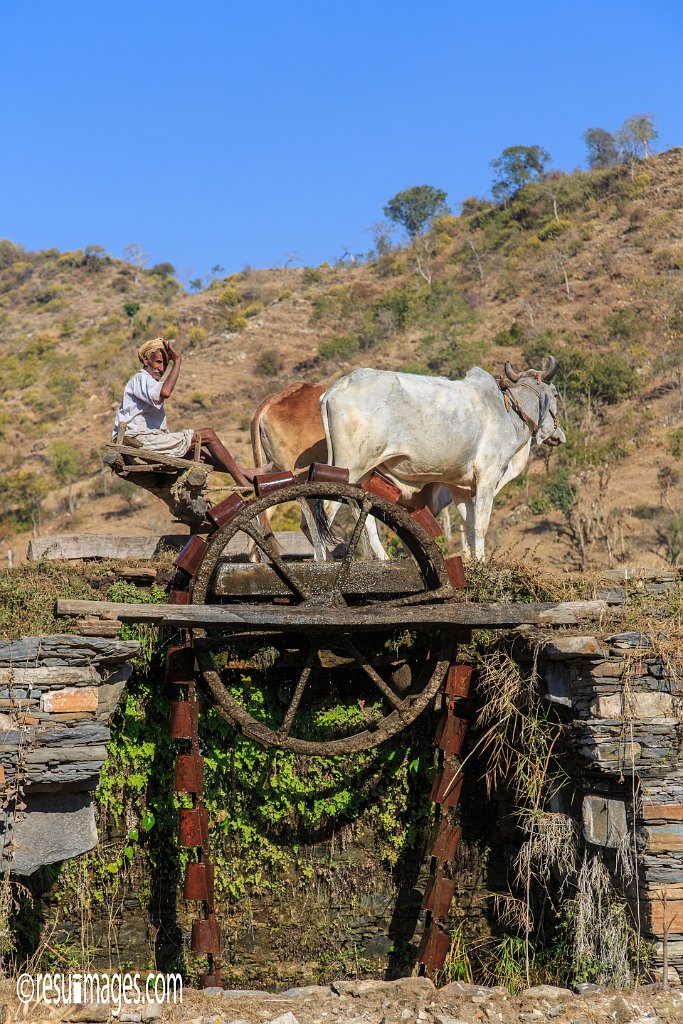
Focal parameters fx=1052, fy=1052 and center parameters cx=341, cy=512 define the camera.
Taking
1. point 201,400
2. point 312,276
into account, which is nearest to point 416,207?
point 312,276

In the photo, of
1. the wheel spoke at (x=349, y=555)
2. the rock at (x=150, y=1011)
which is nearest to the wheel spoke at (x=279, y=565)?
the wheel spoke at (x=349, y=555)

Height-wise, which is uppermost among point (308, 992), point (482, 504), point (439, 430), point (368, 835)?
point (439, 430)

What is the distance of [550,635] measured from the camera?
27.6 ft

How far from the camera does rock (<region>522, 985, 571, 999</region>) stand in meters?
7.79

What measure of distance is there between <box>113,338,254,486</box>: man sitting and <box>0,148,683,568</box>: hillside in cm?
867

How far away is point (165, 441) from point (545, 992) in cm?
544

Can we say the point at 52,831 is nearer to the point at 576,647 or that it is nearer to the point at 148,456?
the point at 148,456

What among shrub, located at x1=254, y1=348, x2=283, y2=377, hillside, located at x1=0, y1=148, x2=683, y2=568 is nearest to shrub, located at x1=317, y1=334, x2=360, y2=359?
hillside, located at x1=0, y1=148, x2=683, y2=568

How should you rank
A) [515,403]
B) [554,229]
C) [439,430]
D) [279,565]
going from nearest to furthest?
1. [279,565]
2. [439,430]
3. [515,403]
4. [554,229]

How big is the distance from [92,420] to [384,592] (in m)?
26.3

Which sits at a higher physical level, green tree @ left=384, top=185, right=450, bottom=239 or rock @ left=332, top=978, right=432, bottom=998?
green tree @ left=384, top=185, right=450, bottom=239

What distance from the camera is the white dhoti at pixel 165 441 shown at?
30.5 ft

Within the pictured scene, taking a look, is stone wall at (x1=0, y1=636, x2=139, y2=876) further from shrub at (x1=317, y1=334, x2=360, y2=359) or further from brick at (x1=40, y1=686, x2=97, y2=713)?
shrub at (x1=317, y1=334, x2=360, y2=359)

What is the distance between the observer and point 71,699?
7781 mm
